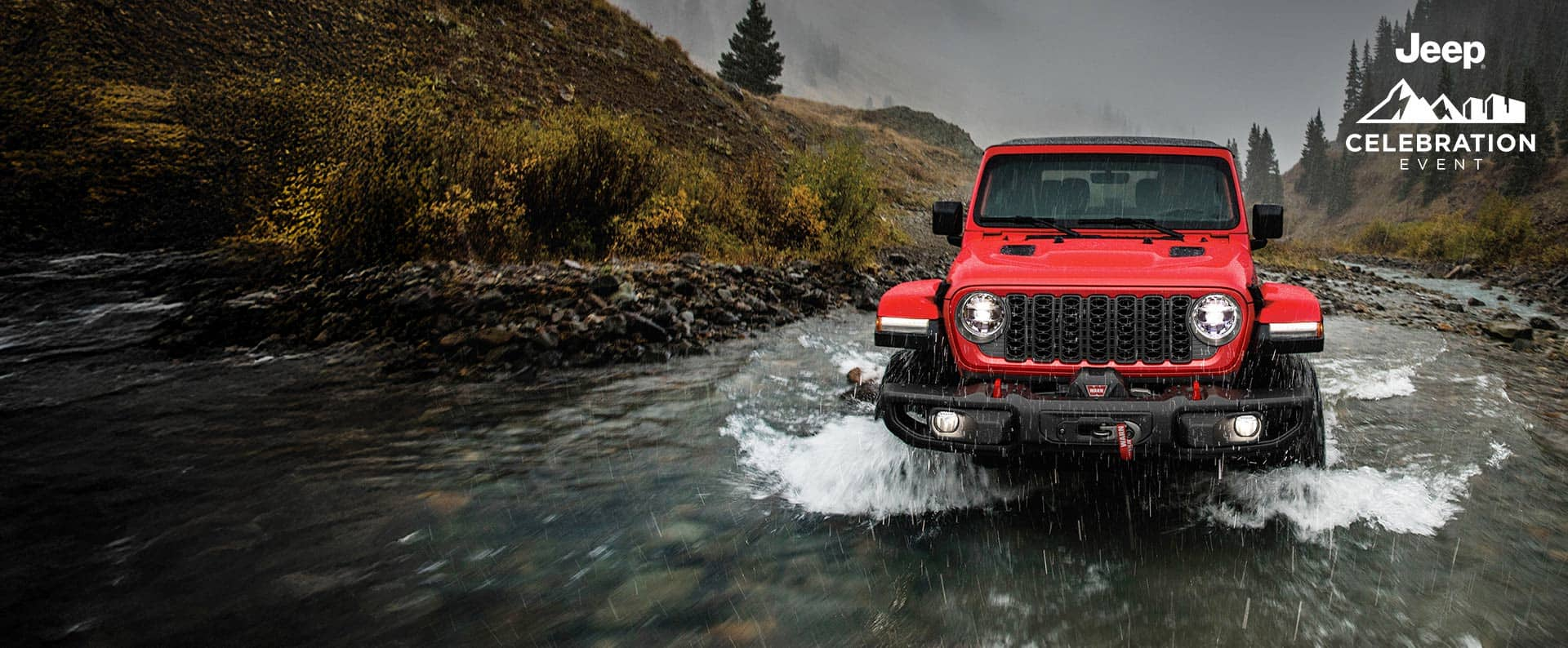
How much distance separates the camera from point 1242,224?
4688mm

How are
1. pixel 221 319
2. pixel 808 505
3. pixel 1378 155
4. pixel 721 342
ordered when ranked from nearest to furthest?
pixel 808 505, pixel 221 319, pixel 721 342, pixel 1378 155

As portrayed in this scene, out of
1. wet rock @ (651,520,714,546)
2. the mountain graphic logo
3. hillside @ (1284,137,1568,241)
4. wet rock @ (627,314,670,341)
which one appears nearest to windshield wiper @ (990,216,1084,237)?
wet rock @ (651,520,714,546)

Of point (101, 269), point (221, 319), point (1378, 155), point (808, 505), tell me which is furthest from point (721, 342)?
point (1378, 155)

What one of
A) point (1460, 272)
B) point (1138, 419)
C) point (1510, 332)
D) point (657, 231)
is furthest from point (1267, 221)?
point (1460, 272)

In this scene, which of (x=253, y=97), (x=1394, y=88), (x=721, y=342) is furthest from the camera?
(x=1394, y=88)

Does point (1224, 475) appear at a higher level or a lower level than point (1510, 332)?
Result: higher

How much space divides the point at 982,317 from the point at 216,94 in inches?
702

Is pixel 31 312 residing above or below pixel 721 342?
above

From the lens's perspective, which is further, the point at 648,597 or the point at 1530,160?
the point at 1530,160

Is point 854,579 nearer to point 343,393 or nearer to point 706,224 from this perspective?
point 343,393

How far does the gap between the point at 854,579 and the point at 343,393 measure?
5843 millimetres

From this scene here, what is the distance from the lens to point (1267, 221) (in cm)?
471

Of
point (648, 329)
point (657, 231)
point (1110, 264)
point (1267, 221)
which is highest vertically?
point (657, 231)

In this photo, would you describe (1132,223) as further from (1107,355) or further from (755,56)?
(755,56)
